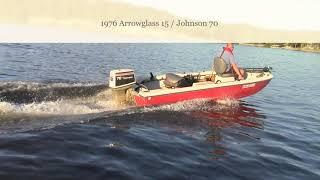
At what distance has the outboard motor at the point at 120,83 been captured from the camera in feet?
53.1

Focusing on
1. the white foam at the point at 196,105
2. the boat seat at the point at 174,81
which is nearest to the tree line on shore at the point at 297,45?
the white foam at the point at 196,105

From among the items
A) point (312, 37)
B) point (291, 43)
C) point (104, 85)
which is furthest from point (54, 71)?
point (312, 37)

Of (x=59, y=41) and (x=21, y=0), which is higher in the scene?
(x=21, y=0)

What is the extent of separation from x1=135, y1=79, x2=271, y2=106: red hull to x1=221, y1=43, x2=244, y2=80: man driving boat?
0.66 meters

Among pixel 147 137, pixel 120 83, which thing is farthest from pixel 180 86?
pixel 147 137

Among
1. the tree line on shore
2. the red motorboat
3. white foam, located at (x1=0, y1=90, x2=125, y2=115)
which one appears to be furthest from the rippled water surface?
the tree line on shore

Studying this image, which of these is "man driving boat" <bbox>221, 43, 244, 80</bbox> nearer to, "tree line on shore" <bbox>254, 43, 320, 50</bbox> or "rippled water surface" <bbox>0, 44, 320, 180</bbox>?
"rippled water surface" <bbox>0, 44, 320, 180</bbox>

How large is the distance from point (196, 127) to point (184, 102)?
2.82 m

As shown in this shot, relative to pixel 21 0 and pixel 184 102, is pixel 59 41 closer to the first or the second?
pixel 21 0

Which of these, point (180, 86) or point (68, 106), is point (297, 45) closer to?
point (180, 86)

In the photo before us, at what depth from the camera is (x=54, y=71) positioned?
25406 mm

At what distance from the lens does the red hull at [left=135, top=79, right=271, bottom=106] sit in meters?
16.5

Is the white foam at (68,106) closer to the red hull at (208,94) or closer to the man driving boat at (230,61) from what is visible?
the red hull at (208,94)

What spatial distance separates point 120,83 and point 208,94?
3966mm
